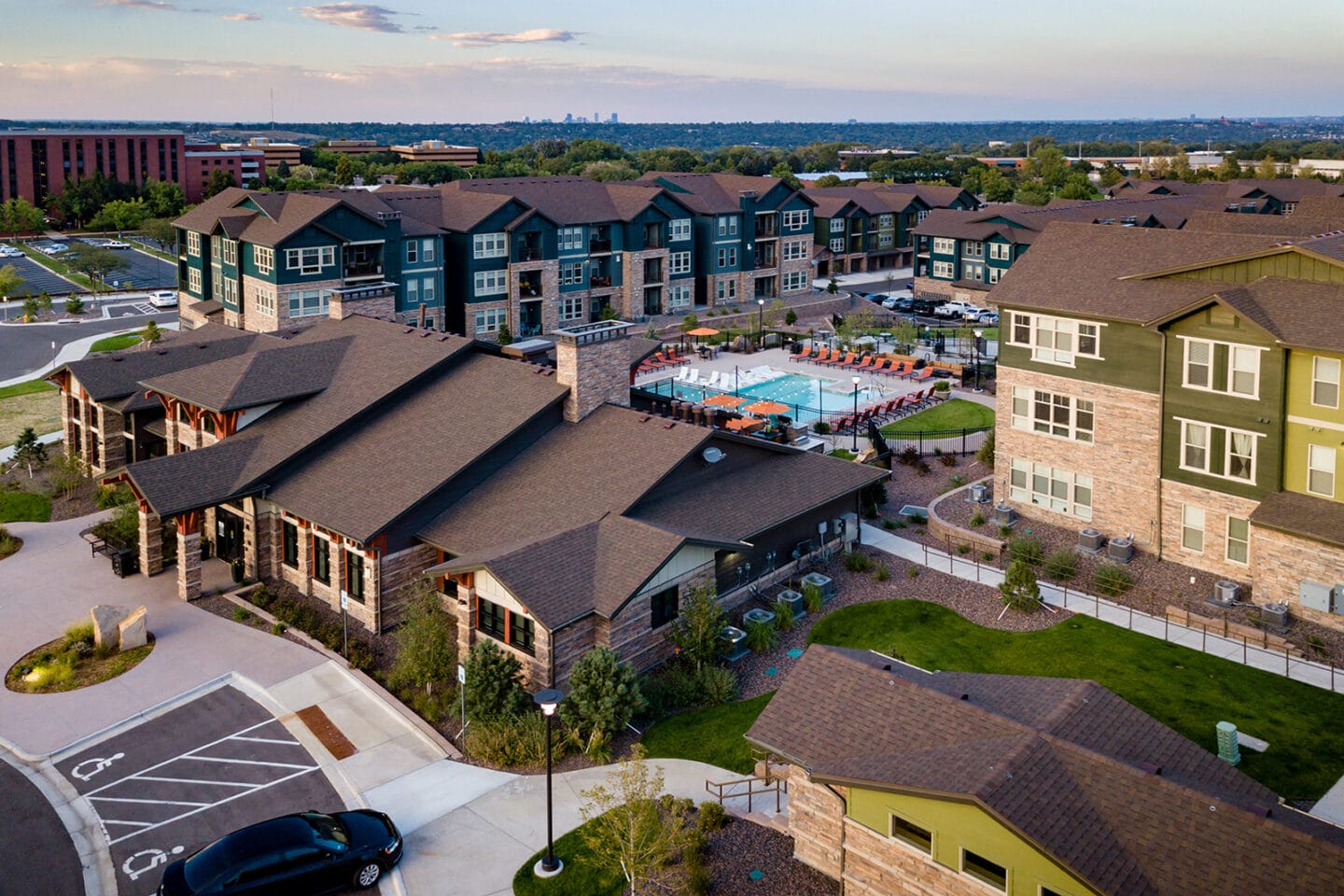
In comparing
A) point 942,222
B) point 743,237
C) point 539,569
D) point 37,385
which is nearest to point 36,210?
point 37,385

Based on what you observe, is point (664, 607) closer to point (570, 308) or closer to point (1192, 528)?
point (1192, 528)

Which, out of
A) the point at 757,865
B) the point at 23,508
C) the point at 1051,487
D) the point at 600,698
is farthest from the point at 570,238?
the point at 757,865

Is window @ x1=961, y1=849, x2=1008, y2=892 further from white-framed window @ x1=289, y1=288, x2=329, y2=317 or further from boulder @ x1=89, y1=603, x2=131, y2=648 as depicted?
white-framed window @ x1=289, y1=288, x2=329, y2=317

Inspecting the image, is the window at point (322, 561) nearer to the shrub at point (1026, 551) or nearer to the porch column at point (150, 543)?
the porch column at point (150, 543)

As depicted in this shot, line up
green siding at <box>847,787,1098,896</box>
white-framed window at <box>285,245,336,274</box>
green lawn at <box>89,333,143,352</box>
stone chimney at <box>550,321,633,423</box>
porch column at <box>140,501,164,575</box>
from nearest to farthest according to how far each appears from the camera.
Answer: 1. green siding at <box>847,787,1098,896</box>
2. stone chimney at <box>550,321,633,423</box>
3. porch column at <box>140,501,164,575</box>
4. white-framed window at <box>285,245,336,274</box>
5. green lawn at <box>89,333,143,352</box>

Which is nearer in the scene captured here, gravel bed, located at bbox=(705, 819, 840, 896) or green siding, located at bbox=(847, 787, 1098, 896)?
green siding, located at bbox=(847, 787, 1098, 896)

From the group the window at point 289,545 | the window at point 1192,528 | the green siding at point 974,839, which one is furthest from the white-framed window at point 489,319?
the green siding at point 974,839

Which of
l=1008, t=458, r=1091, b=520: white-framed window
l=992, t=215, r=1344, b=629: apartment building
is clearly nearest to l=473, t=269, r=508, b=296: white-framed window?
l=992, t=215, r=1344, b=629: apartment building
